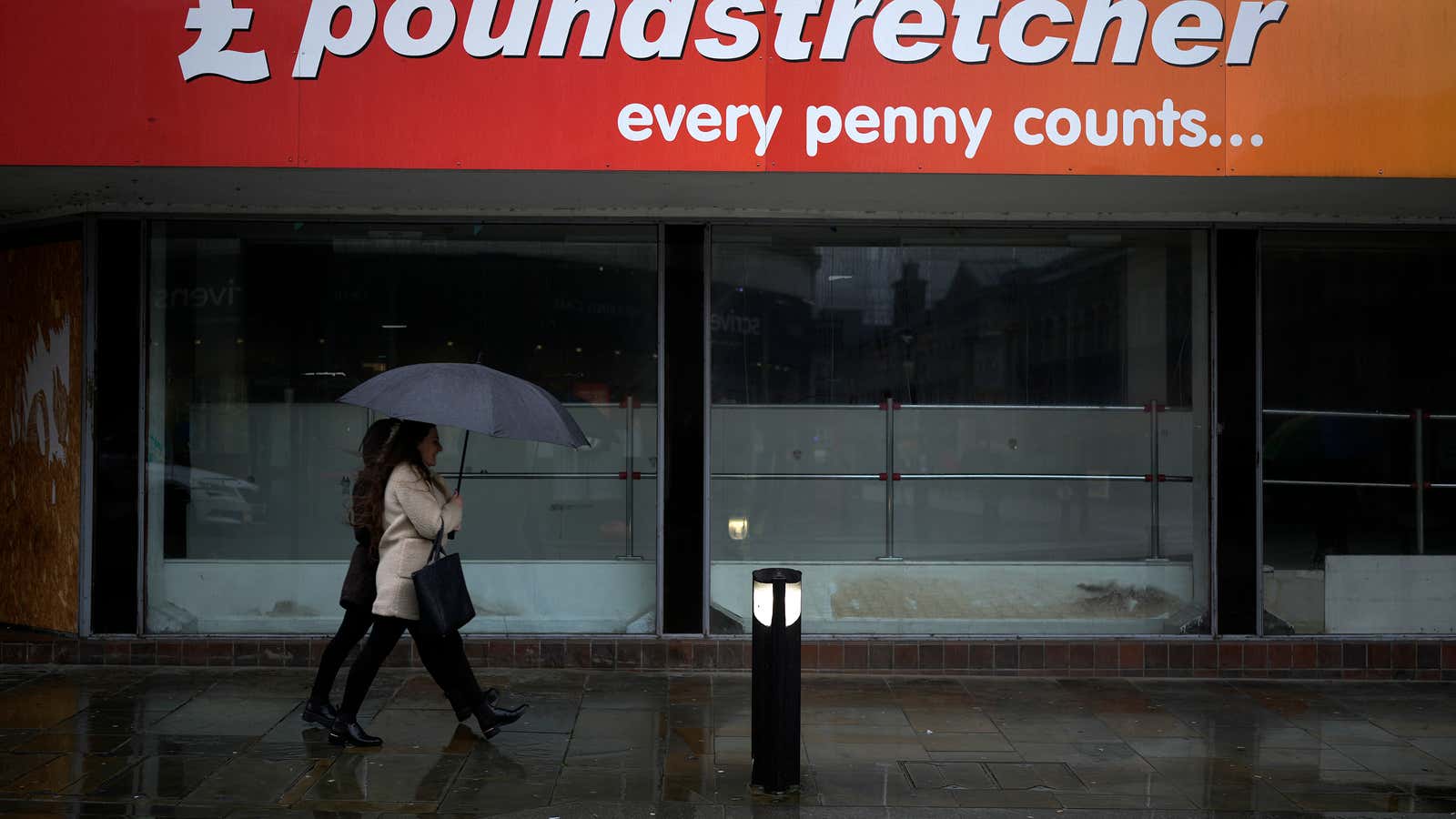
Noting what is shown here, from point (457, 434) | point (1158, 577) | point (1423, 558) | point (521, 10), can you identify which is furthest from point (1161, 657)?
point (521, 10)

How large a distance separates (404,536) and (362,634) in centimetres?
67

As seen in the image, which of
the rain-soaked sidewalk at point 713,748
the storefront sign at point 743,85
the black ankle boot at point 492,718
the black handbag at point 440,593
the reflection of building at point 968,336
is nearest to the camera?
the rain-soaked sidewalk at point 713,748

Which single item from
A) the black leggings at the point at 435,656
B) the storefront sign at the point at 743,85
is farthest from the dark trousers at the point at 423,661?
the storefront sign at the point at 743,85

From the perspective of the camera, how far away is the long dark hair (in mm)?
6379

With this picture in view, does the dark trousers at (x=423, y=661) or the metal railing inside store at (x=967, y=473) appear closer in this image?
the dark trousers at (x=423, y=661)

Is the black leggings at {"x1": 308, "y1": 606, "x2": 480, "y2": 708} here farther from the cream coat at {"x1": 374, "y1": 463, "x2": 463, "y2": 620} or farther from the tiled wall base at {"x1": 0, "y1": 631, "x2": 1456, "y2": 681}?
the tiled wall base at {"x1": 0, "y1": 631, "x2": 1456, "y2": 681}

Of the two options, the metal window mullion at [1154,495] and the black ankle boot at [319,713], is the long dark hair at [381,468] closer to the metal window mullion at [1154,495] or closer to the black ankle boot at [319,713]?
the black ankle boot at [319,713]

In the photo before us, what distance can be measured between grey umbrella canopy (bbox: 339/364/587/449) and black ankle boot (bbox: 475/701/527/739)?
5.07 feet

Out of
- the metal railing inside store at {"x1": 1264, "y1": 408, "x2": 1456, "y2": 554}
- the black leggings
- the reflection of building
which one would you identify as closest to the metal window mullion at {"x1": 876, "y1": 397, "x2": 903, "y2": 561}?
the reflection of building

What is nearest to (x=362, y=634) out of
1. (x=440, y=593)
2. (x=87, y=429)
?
(x=440, y=593)

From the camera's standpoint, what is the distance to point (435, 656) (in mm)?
6602

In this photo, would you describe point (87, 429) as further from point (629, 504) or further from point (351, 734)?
point (629, 504)

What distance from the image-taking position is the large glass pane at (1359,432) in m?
8.68

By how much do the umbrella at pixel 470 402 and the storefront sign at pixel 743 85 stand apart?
1.58 m
